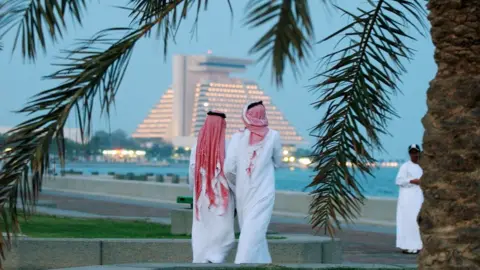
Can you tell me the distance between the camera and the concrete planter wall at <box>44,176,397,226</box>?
72.3 ft

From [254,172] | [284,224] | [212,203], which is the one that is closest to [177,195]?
[284,224]

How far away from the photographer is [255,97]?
7.89 metres

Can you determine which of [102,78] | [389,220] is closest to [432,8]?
[102,78]

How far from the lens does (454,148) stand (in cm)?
648

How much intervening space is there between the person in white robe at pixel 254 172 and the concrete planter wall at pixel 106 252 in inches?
43.9

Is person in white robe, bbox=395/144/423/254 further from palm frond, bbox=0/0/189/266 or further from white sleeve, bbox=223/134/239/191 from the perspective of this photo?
palm frond, bbox=0/0/189/266

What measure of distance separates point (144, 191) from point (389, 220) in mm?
11932

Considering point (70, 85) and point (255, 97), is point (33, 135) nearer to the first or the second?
point (70, 85)

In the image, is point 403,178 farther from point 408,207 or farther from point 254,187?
point 254,187

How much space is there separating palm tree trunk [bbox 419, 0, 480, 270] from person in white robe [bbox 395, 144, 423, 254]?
8.77m

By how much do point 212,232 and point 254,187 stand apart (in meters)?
Answer: 0.60

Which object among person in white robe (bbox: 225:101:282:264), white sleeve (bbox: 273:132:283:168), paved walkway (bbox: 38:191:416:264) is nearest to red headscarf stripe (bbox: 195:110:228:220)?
person in white robe (bbox: 225:101:282:264)

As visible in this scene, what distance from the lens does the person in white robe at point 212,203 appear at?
436 inches

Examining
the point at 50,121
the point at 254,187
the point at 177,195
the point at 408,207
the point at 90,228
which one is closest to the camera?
the point at 50,121
